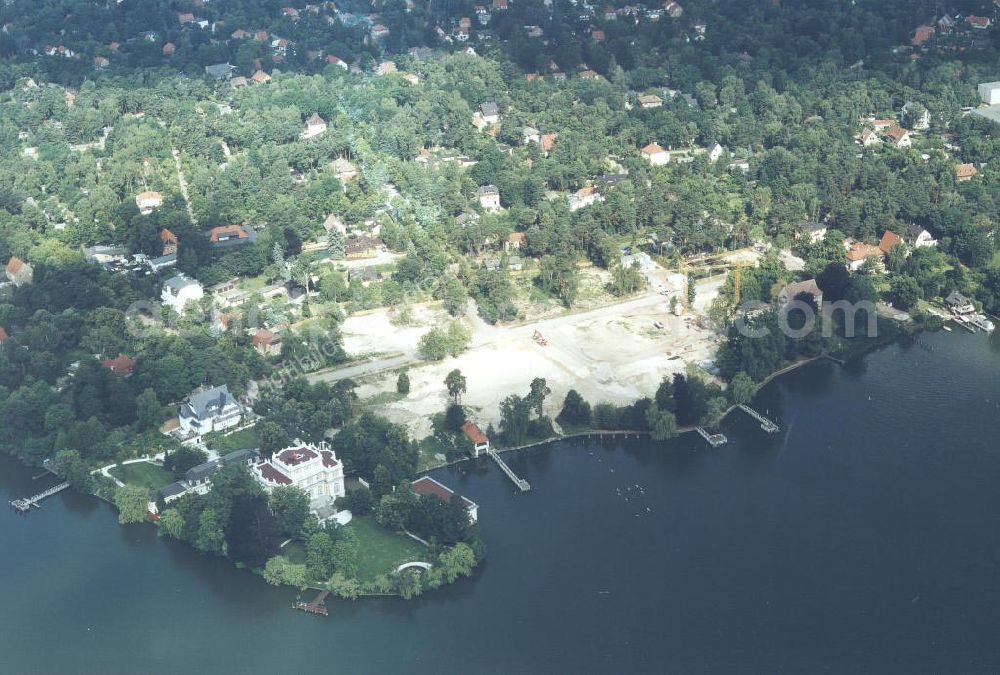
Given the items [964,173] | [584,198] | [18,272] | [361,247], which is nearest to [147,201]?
[18,272]

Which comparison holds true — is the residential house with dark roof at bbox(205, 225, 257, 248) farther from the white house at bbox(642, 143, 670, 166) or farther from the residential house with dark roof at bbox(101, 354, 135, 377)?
the white house at bbox(642, 143, 670, 166)

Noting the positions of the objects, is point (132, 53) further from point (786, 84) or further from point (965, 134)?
point (965, 134)

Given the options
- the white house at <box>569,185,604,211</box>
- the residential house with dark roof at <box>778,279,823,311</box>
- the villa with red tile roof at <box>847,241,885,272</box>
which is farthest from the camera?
the white house at <box>569,185,604,211</box>

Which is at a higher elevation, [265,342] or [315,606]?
[265,342]

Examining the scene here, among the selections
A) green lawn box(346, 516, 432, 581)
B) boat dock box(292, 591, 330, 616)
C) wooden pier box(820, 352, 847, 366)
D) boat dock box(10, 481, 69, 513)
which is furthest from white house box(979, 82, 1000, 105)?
boat dock box(10, 481, 69, 513)

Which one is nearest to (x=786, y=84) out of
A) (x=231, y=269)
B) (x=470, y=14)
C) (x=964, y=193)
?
(x=964, y=193)

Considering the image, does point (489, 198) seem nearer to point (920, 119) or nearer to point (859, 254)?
point (859, 254)

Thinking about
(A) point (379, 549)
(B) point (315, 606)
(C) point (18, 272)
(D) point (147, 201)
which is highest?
(D) point (147, 201)
